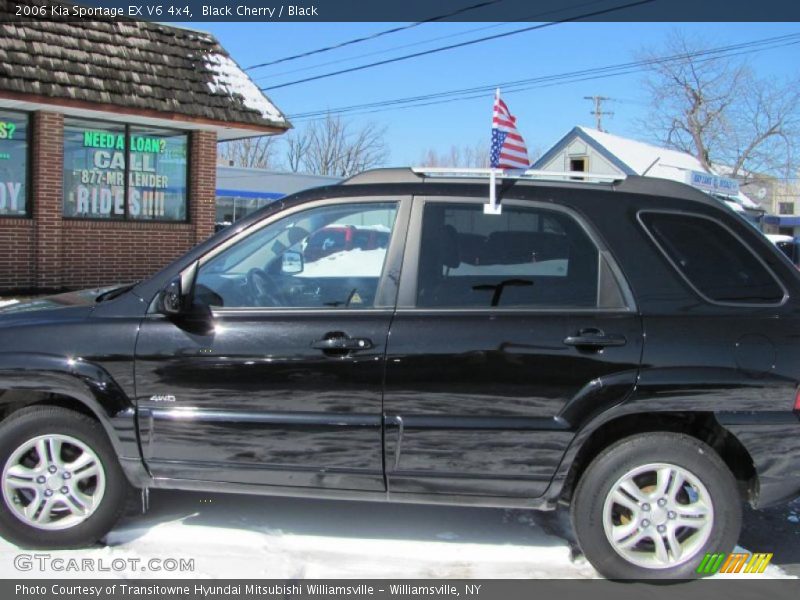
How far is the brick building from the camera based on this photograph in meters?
11.3

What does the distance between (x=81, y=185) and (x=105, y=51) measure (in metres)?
2.19

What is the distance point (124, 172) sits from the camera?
12.8m

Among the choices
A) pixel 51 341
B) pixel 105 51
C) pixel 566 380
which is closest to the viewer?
pixel 566 380

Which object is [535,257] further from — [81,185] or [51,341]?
[81,185]

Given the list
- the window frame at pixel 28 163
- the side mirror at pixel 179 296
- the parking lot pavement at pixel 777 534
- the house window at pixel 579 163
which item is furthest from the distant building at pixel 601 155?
the side mirror at pixel 179 296

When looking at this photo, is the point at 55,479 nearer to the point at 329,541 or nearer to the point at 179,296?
the point at 179,296

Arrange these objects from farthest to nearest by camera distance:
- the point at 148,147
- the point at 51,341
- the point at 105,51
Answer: the point at 148,147, the point at 105,51, the point at 51,341

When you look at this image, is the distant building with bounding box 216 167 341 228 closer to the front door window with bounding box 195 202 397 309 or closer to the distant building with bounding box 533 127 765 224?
the distant building with bounding box 533 127 765 224

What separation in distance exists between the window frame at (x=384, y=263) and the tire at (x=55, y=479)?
89 cm

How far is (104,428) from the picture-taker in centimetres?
364

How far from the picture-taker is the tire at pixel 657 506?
11.1 ft

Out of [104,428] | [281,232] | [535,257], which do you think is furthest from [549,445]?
[104,428]

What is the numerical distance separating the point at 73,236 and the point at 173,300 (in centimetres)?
976

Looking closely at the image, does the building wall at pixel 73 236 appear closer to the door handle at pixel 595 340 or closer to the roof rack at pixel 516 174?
the roof rack at pixel 516 174
